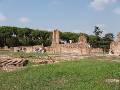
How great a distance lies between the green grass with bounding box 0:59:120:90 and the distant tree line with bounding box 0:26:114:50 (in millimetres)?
58027

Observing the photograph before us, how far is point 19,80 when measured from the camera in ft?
60.6

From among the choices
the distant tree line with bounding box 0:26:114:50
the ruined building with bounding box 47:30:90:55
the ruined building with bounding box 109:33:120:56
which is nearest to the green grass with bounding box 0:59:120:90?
the ruined building with bounding box 109:33:120:56

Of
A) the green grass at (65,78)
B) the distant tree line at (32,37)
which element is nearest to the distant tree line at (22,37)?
the distant tree line at (32,37)

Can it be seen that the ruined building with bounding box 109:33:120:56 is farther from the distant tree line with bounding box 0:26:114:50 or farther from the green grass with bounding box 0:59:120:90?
the distant tree line with bounding box 0:26:114:50

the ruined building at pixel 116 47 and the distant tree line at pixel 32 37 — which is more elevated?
the distant tree line at pixel 32 37

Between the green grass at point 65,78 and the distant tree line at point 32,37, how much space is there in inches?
2285

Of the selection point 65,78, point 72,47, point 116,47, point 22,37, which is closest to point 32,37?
point 22,37

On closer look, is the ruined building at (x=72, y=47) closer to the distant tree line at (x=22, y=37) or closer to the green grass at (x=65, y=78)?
the green grass at (x=65, y=78)

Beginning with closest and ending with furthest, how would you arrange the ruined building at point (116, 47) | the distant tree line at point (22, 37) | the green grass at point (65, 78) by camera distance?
1. the green grass at point (65, 78)
2. the ruined building at point (116, 47)
3. the distant tree line at point (22, 37)

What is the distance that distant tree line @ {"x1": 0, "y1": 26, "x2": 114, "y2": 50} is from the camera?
80500 mm

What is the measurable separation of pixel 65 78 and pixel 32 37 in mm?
66255

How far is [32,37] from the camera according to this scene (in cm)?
8475

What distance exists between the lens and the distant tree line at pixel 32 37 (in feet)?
264

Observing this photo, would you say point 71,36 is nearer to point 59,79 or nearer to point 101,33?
point 101,33
